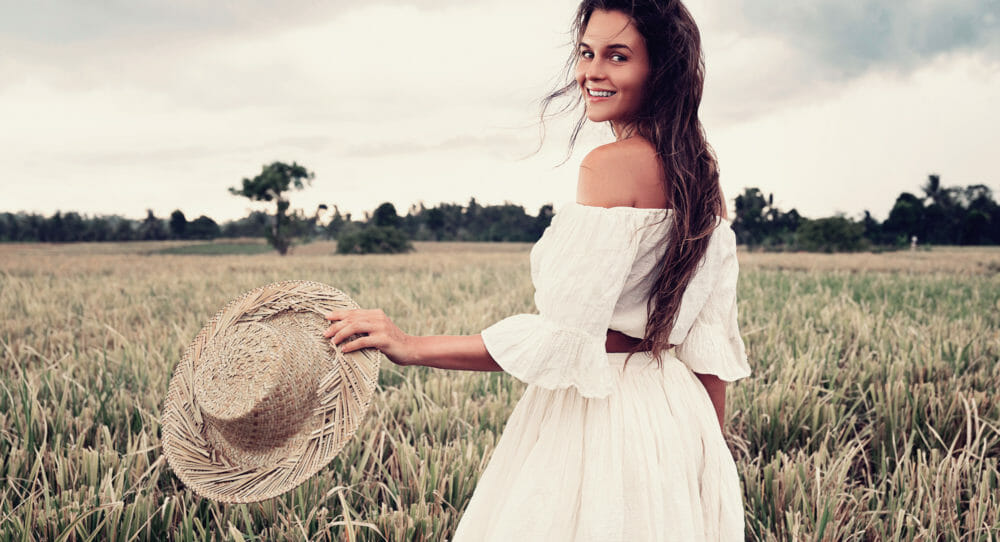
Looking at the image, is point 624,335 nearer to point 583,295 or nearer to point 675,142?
point 583,295

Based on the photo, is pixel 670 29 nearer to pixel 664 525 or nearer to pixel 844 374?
pixel 664 525

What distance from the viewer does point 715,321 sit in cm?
122

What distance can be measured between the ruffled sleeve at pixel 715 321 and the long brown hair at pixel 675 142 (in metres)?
0.05

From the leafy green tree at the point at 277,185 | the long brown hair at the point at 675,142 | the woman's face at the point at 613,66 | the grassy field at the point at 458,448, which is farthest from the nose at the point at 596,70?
the leafy green tree at the point at 277,185

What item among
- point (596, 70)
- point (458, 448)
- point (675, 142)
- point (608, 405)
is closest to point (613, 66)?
point (596, 70)

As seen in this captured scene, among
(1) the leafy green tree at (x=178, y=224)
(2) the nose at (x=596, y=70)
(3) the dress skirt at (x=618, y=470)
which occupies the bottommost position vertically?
(3) the dress skirt at (x=618, y=470)

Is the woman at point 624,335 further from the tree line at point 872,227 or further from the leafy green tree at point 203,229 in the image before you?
the leafy green tree at point 203,229

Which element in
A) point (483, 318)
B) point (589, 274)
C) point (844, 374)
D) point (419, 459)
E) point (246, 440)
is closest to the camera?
point (589, 274)

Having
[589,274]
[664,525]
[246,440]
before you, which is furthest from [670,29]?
[246,440]

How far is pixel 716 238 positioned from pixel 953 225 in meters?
64.2

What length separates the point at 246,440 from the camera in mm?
1337

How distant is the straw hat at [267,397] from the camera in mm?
1227

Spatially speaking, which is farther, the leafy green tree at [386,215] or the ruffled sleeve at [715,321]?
the leafy green tree at [386,215]

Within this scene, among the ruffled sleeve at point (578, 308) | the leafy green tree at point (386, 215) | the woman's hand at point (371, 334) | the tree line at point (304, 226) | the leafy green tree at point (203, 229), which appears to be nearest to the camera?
the ruffled sleeve at point (578, 308)
